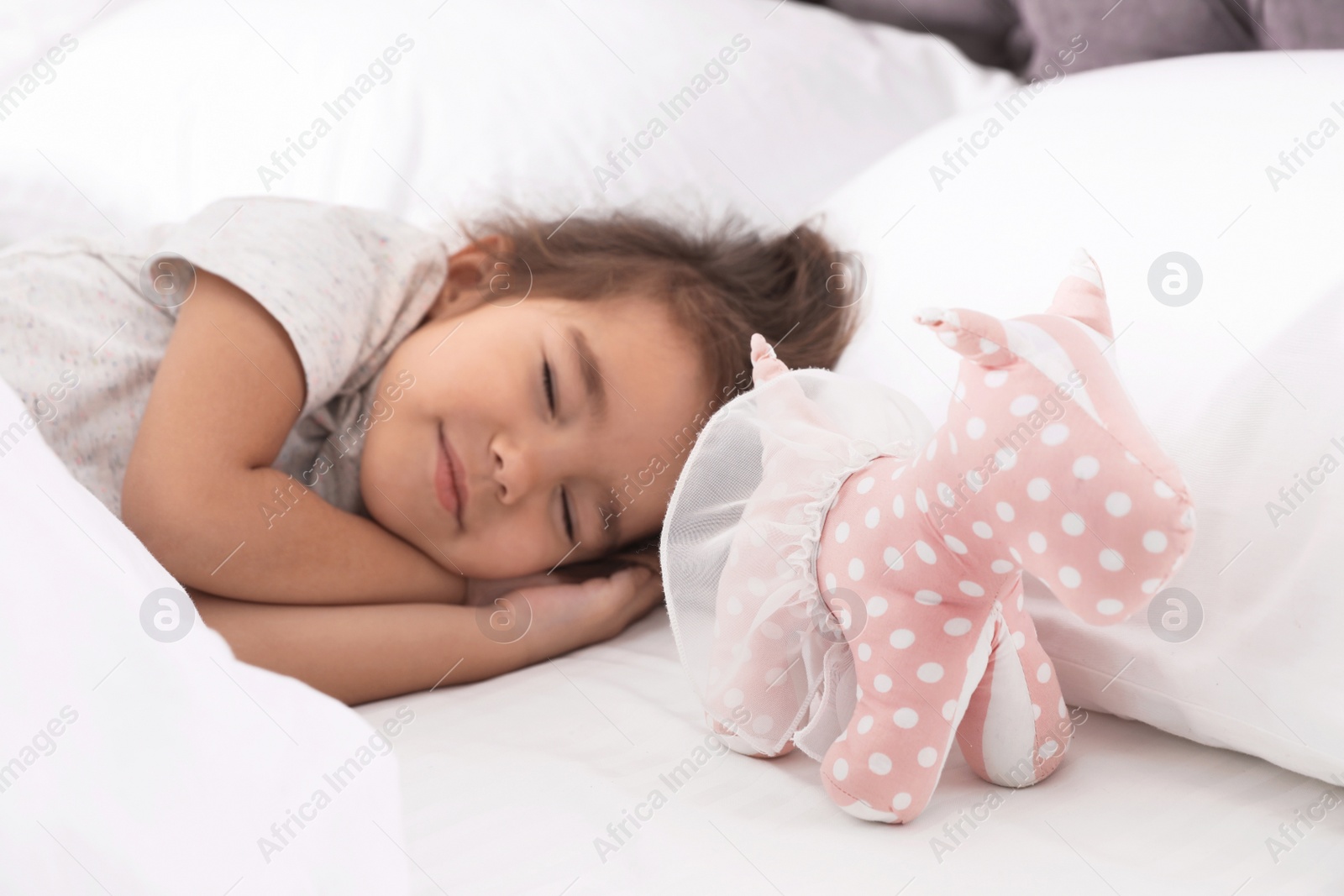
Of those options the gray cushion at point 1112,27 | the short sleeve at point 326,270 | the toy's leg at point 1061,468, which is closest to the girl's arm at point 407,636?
the short sleeve at point 326,270

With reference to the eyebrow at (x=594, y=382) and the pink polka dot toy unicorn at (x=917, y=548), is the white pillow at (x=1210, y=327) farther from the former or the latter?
the eyebrow at (x=594, y=382)

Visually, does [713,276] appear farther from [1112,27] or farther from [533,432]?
[1112,27]

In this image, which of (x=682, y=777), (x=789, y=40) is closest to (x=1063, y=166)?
(x=682, y=777)

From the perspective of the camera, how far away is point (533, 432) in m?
1.01

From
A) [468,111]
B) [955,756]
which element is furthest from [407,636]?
[468,111]

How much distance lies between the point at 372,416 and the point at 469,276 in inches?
9.0

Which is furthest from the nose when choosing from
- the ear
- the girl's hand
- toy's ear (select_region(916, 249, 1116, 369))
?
toy's ear (select_region(916, 249, 1116, 369))

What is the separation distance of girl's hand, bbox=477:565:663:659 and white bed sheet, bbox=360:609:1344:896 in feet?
0.53

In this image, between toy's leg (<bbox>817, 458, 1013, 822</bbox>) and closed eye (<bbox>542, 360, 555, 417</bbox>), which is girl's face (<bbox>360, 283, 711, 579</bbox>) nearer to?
closed eye (<bbox>542, 360, 555, 417</bbox>)

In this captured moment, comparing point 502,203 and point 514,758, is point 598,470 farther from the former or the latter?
point 502,203

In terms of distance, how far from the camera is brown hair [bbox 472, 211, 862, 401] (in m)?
1.10

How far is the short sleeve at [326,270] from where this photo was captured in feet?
3.31

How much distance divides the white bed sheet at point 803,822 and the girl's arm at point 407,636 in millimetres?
120

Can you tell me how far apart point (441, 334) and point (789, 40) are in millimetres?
781
